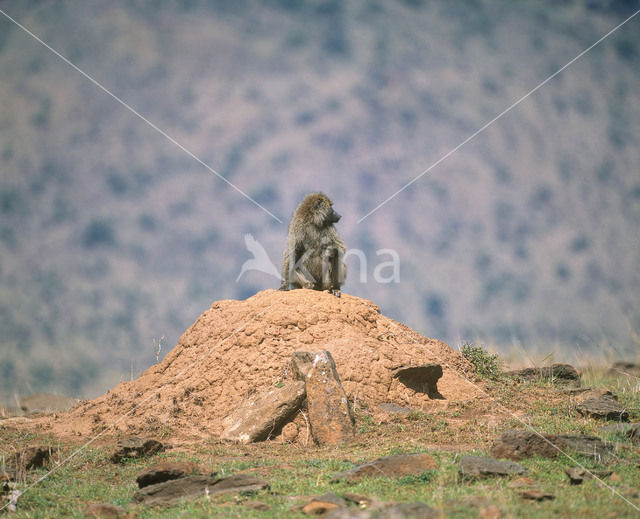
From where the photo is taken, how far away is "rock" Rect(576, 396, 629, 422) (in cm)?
821

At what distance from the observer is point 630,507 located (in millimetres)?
→ 4492

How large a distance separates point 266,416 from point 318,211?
4500 mm

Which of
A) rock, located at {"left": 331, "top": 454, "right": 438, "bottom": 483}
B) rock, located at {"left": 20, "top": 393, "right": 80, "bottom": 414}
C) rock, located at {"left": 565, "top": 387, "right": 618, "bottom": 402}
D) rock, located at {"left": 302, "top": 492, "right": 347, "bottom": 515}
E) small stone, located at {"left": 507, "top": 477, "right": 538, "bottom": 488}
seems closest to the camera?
rock, located at {"left": 302, "top": 492, "right": 347, "bottom": 515}

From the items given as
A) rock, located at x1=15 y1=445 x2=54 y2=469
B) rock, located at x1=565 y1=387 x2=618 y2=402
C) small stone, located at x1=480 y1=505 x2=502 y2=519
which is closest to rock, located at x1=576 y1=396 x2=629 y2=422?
rock, located at x1=565 y1=387 x2=618 y2=402

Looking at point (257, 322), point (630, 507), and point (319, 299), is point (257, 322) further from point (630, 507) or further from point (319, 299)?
point (630, 507)

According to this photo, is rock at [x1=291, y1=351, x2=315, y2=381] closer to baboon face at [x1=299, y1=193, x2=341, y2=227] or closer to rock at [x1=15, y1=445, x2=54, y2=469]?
baboon face at [x1=299, y1=193, x2=341, y2=227]

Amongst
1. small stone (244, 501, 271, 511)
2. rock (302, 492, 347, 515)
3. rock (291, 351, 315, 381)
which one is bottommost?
small stone (244, 501, 271, 511)

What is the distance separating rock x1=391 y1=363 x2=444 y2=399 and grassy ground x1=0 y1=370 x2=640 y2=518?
24.0 inches

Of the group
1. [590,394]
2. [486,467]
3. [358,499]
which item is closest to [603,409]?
[590,394]

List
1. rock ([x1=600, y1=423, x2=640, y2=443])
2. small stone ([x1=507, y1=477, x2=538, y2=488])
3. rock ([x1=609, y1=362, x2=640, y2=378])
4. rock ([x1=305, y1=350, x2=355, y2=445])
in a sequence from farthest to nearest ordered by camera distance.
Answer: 1. rock ([x1=609, y1=362, x2=640, y2=378])
2. rock ([x1=305, y1=350, x2=355, y2=445])
3. rock ([x1=600, y1=423, x2=640, y2=443])
4. small stone ([x1=507, y1=477, x2=538, y2=488])

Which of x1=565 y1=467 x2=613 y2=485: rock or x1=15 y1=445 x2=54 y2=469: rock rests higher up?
x1=565 y1=467 x2=613 y2=485: rock

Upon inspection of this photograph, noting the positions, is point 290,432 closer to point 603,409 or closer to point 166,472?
point 166,472

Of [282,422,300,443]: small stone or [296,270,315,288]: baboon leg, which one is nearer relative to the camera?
[282,422,300,443]: small stone

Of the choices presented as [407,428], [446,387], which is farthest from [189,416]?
[446,387]
